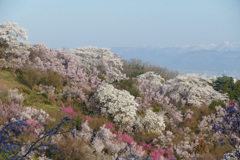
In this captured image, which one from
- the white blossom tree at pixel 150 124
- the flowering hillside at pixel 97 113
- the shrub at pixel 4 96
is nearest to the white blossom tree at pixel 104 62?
the flowering hillside at pixel 97 113

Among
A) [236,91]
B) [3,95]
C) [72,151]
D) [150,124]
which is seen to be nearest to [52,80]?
[3,95]

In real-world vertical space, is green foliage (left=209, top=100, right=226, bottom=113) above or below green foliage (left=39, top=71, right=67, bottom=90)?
below

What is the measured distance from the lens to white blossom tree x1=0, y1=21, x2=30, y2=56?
16156 mm

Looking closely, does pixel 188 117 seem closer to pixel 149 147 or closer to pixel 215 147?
pixel 215 147

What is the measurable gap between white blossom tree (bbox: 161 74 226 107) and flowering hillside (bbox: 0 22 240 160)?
9cm

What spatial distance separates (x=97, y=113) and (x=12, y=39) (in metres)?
10.4

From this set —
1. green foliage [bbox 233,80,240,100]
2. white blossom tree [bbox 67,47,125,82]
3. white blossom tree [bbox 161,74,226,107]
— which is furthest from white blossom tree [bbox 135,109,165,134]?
green foliage [bbox 233,80,240,100]

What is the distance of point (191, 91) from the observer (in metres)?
17.8

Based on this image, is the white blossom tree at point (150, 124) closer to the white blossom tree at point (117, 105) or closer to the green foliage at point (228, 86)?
the white blossom tree at point (117, 105)

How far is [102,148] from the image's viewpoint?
7742mm

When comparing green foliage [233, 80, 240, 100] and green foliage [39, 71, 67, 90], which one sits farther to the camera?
green foliage [233, 80, 240, 100]

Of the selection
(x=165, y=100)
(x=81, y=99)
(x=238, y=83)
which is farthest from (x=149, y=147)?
(x=238, y=83)

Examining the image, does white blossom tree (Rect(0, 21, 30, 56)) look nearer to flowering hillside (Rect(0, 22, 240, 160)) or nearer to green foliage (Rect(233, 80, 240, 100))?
flowering hillside (Rect(0, 22, 240, 160))

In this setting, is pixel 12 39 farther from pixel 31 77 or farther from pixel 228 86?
pixel 228 86
